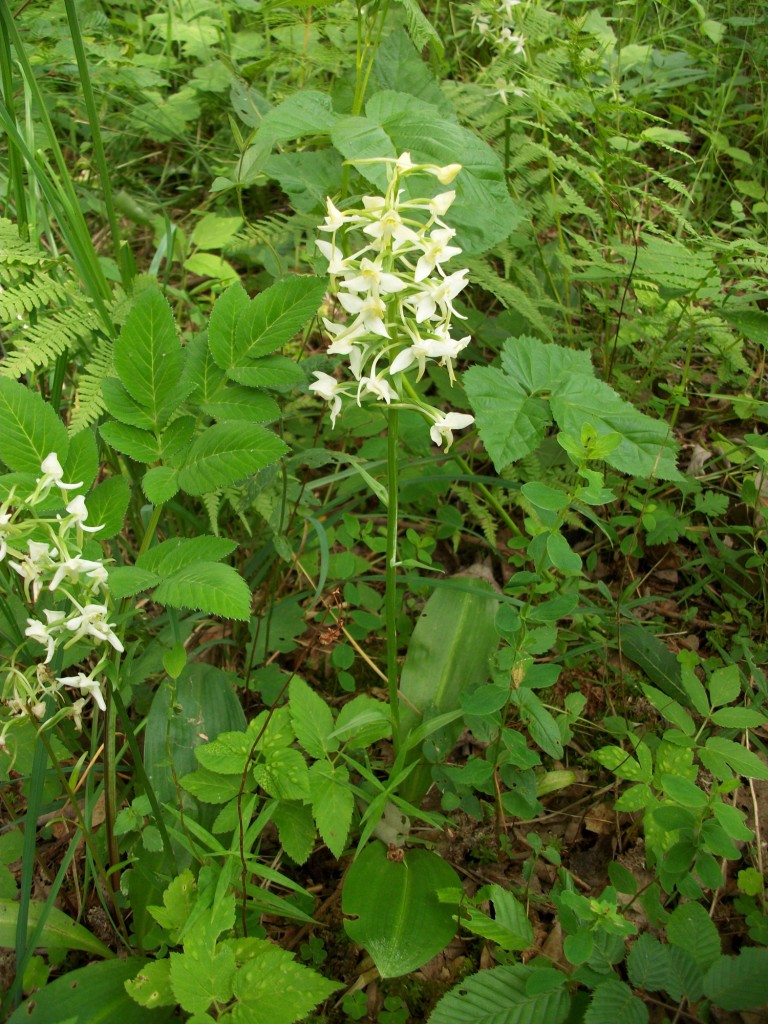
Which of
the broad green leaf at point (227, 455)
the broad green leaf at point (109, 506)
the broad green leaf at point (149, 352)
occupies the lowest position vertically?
the broad green leaf at point (109, 506)

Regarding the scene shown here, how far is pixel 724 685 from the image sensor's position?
1.64 meters

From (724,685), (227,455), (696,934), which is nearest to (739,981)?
(696,934)

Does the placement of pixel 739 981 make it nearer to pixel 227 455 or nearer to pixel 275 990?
pixel 275 990

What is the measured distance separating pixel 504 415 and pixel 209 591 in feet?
2.96

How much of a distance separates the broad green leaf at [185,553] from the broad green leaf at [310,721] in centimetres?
47

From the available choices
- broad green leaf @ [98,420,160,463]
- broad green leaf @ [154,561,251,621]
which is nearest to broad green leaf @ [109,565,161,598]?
broad green leaf @ [154,561,251,621]

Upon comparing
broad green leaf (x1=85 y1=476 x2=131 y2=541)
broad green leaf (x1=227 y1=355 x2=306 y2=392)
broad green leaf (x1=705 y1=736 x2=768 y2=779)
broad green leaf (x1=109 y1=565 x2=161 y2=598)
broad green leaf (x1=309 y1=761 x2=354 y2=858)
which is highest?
broad green leaf (x1=227 y1=355 x2=306 y2=392)

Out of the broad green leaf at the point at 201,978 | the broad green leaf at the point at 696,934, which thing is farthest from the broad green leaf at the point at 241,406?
the broad green leaf at the point at 696,934

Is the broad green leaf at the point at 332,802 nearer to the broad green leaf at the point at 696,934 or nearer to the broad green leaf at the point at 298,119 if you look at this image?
the broad green leaf at the point at 696,934

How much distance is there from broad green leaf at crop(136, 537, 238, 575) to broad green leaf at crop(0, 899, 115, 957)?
33.2 inches

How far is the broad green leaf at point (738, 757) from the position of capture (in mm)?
1516

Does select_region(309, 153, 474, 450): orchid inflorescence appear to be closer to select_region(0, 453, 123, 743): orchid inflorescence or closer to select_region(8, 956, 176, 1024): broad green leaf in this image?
select_region(0, 453, 123, 743): orchid inflorescence

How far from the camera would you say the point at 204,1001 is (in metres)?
1.26

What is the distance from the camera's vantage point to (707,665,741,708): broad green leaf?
1.63 meters
